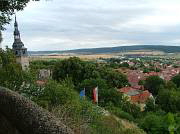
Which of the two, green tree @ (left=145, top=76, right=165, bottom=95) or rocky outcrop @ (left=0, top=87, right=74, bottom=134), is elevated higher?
rocky outcrop @ (left=0, top=87, right=74, bottom=134)

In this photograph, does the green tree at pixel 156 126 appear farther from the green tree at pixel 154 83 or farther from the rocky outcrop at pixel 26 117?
the green tree at pixel 154 83

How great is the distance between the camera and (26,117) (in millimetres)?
5488

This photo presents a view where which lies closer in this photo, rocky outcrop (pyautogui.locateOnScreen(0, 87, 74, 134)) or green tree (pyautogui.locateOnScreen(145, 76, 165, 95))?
rocky outcrop (pyautogui.locateOnScreen(0, 87, 74, 134))

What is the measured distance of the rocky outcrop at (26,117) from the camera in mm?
5086

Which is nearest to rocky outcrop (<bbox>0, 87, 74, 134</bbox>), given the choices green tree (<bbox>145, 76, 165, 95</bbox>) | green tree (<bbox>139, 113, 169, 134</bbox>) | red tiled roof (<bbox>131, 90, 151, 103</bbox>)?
green tree (<bbox>139, 113, 169, 134</bbox>)

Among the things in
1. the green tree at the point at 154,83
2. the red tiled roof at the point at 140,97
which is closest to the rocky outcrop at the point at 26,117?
the red tiled roof at the point at 140,97

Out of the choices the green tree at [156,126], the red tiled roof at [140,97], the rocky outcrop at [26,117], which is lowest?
the red tiled roof at [140,97]

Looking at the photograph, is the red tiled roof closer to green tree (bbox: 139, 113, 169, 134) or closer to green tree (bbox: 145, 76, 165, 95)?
green tree (bbox: 145, 76, 165, 95)

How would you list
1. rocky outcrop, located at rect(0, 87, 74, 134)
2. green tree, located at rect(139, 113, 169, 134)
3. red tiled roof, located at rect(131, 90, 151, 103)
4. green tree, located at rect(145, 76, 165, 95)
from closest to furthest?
1. rocky outcrop, located at rect(0, 87, 74, 134)
2. green tree, located at rect(139, 113, 169, 134)
3. red tiled roof, located at rect(131, 90, 151, 103)
4. green tree, located at rect(145, 76, 165, 95)

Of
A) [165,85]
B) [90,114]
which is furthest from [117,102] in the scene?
[90,114]

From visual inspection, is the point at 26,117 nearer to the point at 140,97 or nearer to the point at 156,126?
the point at 156,126

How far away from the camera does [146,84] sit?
79.9m

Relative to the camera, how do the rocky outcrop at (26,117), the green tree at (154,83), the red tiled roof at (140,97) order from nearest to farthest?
the rocky outcrop at (26,117) < the red tiled roof at (140,97) < the green tree at (154,83)

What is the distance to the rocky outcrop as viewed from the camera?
509 cm
